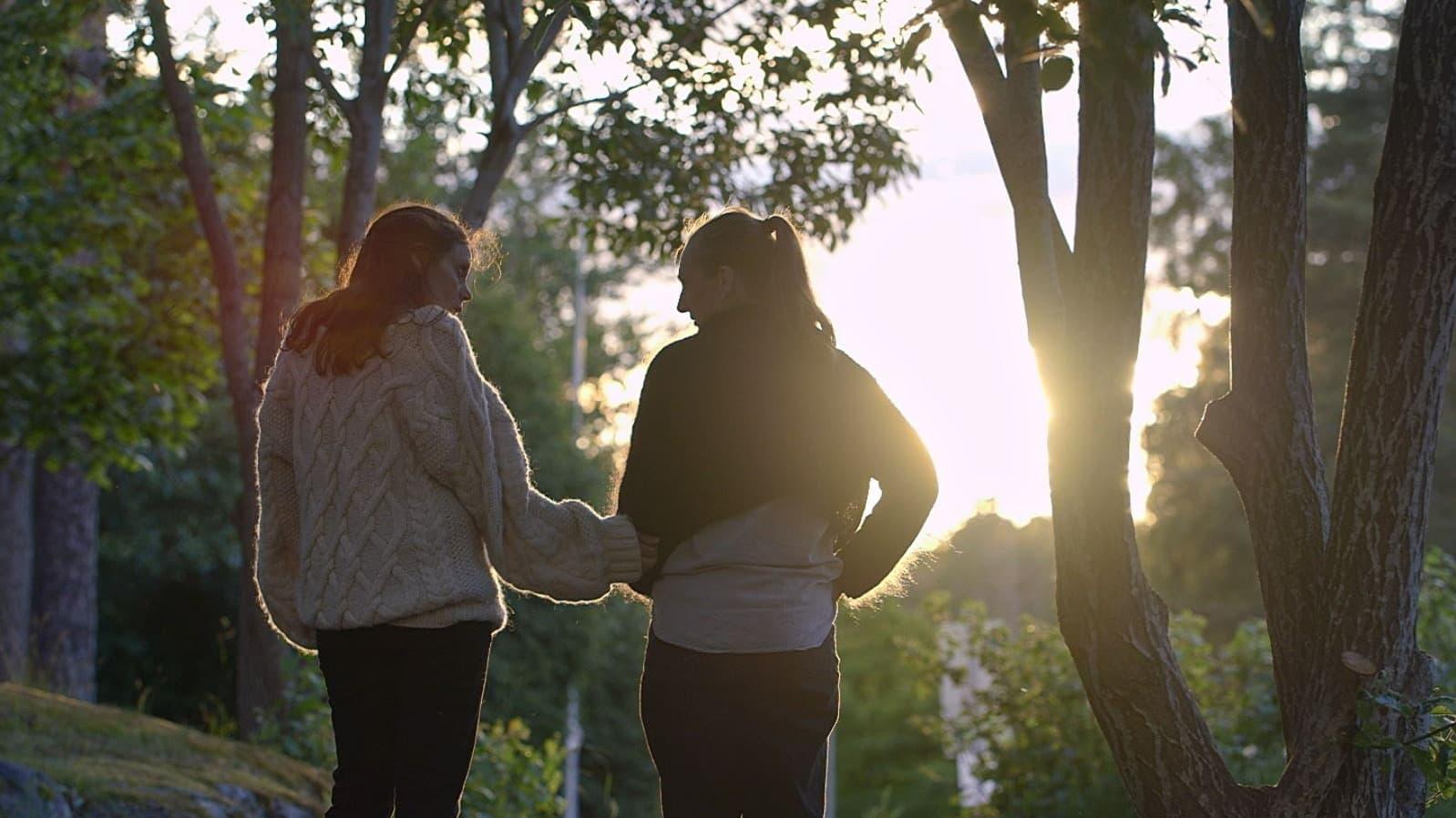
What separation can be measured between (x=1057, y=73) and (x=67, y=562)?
45.2 ft

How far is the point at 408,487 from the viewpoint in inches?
142

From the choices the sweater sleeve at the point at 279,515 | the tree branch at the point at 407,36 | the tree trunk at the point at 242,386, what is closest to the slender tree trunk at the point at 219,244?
the tree trunk at the point at 242,386

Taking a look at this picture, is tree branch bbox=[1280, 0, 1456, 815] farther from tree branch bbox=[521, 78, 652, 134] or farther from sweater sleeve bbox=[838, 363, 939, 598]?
tree branch bbox=[521, 78, 652, 134]

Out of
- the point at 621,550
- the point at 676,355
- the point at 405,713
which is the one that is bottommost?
the point at 405,713

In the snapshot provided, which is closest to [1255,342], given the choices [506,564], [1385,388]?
[1385,388]

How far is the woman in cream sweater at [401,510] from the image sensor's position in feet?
11.6

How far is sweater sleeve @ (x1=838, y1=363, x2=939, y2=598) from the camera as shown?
3.65 m

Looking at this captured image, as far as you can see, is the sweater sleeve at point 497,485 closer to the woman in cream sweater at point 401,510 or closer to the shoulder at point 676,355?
the woman in cream sweater at point 401,510

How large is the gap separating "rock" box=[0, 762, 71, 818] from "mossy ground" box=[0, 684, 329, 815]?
0.08 m

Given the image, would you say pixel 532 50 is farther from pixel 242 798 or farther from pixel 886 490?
pixel 886 490

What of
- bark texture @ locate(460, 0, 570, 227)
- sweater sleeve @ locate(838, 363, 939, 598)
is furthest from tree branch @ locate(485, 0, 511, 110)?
sweater sleeve @ locate(838, 363, 939, 598)

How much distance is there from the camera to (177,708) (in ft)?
61.2

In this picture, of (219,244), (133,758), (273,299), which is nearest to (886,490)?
(133,758)

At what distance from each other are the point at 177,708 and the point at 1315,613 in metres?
16.4
